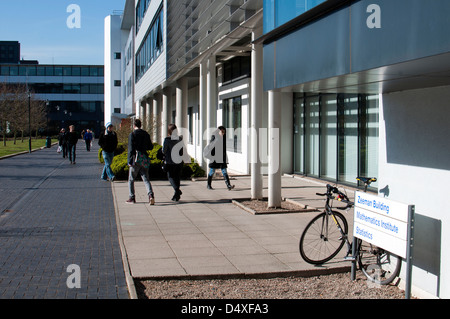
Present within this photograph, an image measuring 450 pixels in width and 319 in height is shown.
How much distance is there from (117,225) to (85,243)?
1501mm

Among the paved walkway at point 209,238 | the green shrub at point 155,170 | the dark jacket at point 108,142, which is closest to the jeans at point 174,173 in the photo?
the paved walkway at point 209,238

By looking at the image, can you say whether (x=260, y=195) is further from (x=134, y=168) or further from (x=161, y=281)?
(x=161, y=281)

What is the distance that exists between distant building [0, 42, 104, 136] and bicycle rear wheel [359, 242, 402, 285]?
95.3 meters

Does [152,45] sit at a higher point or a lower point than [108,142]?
higher

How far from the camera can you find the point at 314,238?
264 inches

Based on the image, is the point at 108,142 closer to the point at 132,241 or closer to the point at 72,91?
the point at 132,241

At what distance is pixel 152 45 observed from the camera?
29953 millimetres

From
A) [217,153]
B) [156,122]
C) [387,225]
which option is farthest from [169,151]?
[156,122]

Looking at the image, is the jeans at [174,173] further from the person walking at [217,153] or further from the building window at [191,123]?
the building window at [191,123]

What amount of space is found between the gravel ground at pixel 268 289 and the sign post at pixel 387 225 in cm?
55

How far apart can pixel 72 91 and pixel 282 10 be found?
97076 millimetres

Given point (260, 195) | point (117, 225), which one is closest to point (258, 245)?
point (117, 225)

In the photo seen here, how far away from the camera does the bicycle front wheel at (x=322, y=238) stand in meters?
6.65

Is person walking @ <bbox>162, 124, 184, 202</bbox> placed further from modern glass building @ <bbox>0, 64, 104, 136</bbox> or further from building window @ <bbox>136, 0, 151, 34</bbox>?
modern glass building @ <bbox>0, 64, 104, 136</bbox>
